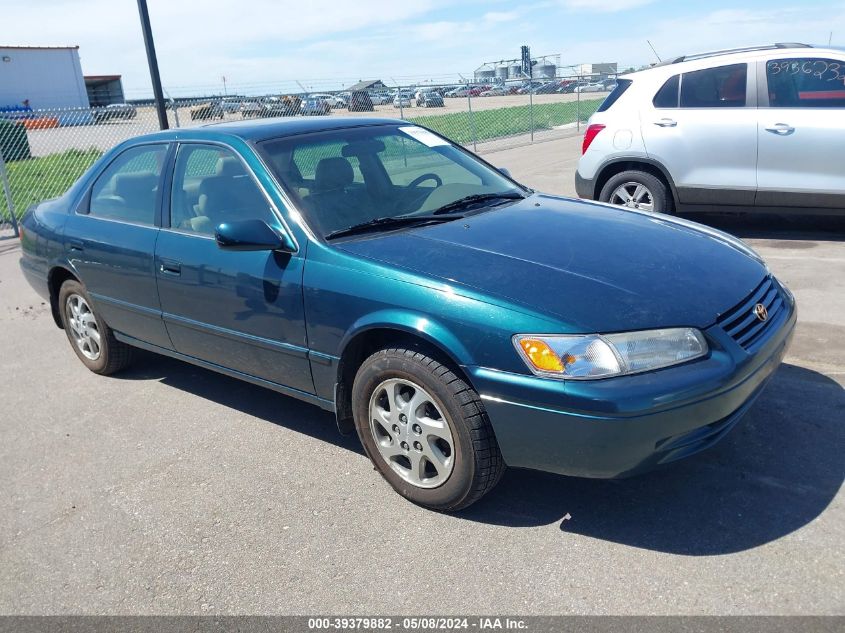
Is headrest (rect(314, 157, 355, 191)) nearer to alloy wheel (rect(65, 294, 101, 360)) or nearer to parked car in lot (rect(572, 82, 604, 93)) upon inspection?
alloy wheel (rect(65, 294, 101, 360))

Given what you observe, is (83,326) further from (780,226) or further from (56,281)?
(780,226)

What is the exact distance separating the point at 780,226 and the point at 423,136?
5189 millimetres

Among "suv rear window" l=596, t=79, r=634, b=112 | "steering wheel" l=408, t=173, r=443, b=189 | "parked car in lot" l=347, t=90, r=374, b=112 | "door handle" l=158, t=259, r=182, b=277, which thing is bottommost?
"door handle" l=158, t=259, r=182, b=277

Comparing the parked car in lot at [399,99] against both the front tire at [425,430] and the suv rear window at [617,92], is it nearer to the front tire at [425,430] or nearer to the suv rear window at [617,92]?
the suv rear window at [617,92]

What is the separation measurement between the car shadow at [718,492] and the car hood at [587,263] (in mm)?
775

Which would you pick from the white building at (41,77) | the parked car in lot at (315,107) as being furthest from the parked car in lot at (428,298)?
the white building at (41,77)

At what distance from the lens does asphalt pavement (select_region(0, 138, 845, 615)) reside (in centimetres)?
269

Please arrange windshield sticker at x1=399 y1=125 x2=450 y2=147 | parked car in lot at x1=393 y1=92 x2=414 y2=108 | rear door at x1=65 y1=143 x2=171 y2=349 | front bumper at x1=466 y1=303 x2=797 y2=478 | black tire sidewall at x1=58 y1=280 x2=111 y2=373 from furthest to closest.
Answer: parked car in lot at x1=393 y1=92 x2=414 y2=108 → black tire sidewall at x1=58 y1=280 x2=111 y2=373 → windshield sticker at x1=399 y1=125 x2=450 y2=147 → rear door at x1=65 y1=143 x2=171 y2=349 → front bumper at x1=466 y1=303 x2=797 y2=478

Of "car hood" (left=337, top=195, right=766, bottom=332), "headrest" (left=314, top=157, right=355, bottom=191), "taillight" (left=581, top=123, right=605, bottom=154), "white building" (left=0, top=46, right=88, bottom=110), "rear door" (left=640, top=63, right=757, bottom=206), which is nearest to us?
"car hood" (left=337, top=195, right=766, bottom=332)

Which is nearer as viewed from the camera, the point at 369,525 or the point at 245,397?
the point at 369,525

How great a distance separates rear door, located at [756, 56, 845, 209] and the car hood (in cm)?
354

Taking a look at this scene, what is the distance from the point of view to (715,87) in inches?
284

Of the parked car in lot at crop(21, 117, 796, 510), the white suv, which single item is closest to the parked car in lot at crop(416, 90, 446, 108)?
the white suv

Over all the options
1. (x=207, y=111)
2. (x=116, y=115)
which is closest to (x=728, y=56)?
(x=207, y=111)
